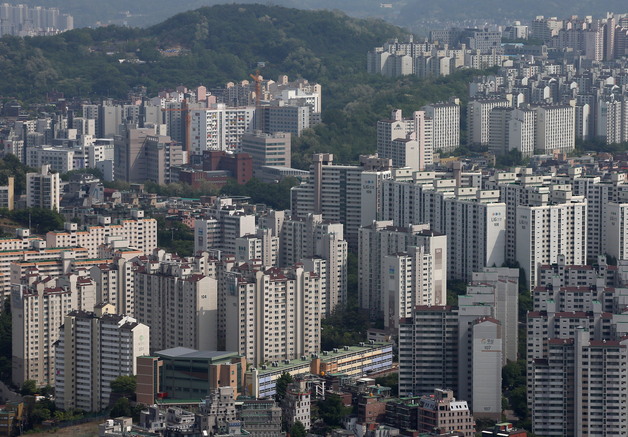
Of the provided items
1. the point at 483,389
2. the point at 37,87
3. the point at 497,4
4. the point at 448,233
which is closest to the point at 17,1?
the point at 497,4

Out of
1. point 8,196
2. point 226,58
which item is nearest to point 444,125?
point 8,196

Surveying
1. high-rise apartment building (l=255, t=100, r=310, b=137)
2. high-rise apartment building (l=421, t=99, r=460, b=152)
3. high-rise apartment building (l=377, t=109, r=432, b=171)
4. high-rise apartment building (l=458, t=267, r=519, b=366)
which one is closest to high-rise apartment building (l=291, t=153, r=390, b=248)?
high-rise apartment building (l=377, t=109, r=432, b=171)

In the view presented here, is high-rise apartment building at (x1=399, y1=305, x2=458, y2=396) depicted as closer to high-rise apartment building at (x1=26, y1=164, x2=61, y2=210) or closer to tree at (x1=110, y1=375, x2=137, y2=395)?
tree at (x1=110, y1=375, x2=137, y2=395)

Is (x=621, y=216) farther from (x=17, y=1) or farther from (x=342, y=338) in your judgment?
(x=17, y=1)

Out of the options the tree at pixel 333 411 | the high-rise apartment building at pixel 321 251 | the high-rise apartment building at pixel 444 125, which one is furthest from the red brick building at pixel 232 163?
the tree at pixel 333 411

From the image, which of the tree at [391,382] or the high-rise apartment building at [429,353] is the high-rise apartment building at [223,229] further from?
the high-rise apartment building at [429,353]

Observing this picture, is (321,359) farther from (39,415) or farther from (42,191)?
(42,191)
